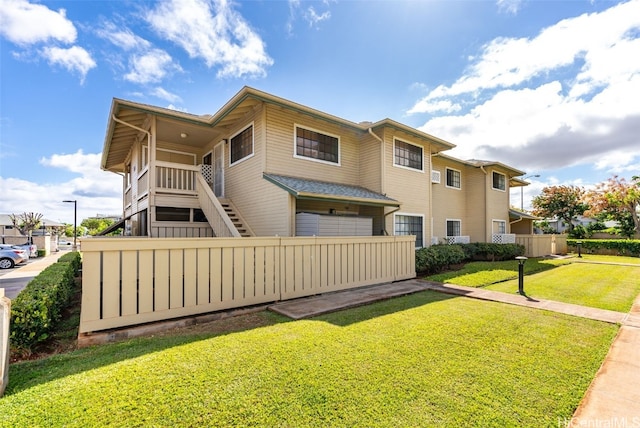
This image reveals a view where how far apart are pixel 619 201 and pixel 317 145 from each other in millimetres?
31237

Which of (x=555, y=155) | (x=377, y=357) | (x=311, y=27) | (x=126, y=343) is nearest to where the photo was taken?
(x=377, y=357)

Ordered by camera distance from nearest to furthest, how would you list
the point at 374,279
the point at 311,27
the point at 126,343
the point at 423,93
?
the point at 126,343 → the point at 374,279 → the point at 311,27 → the point at 423,93

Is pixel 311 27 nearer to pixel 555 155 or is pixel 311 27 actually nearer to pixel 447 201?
pixel 447 201

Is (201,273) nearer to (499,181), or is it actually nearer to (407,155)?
(407,155)

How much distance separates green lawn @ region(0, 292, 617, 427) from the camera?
2.39 meters

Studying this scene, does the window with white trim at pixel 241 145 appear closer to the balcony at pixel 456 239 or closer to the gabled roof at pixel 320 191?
the gabled roof at pixel 320 191

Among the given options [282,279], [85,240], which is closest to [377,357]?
[282,279]

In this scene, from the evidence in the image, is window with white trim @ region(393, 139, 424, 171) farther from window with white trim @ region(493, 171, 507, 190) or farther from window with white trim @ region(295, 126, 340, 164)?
window with white trim @ region(493, 171, 507, 190)

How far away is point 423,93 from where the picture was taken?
1448cm

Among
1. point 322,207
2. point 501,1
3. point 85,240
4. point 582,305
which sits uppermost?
point 501,1

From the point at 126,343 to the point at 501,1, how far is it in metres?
Result: 14.2

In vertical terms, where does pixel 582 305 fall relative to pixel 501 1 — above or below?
below

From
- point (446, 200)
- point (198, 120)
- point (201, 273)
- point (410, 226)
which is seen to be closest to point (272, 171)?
point (198, 120)

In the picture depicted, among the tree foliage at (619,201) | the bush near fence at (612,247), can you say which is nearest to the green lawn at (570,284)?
the bush near fence at (612,247)
